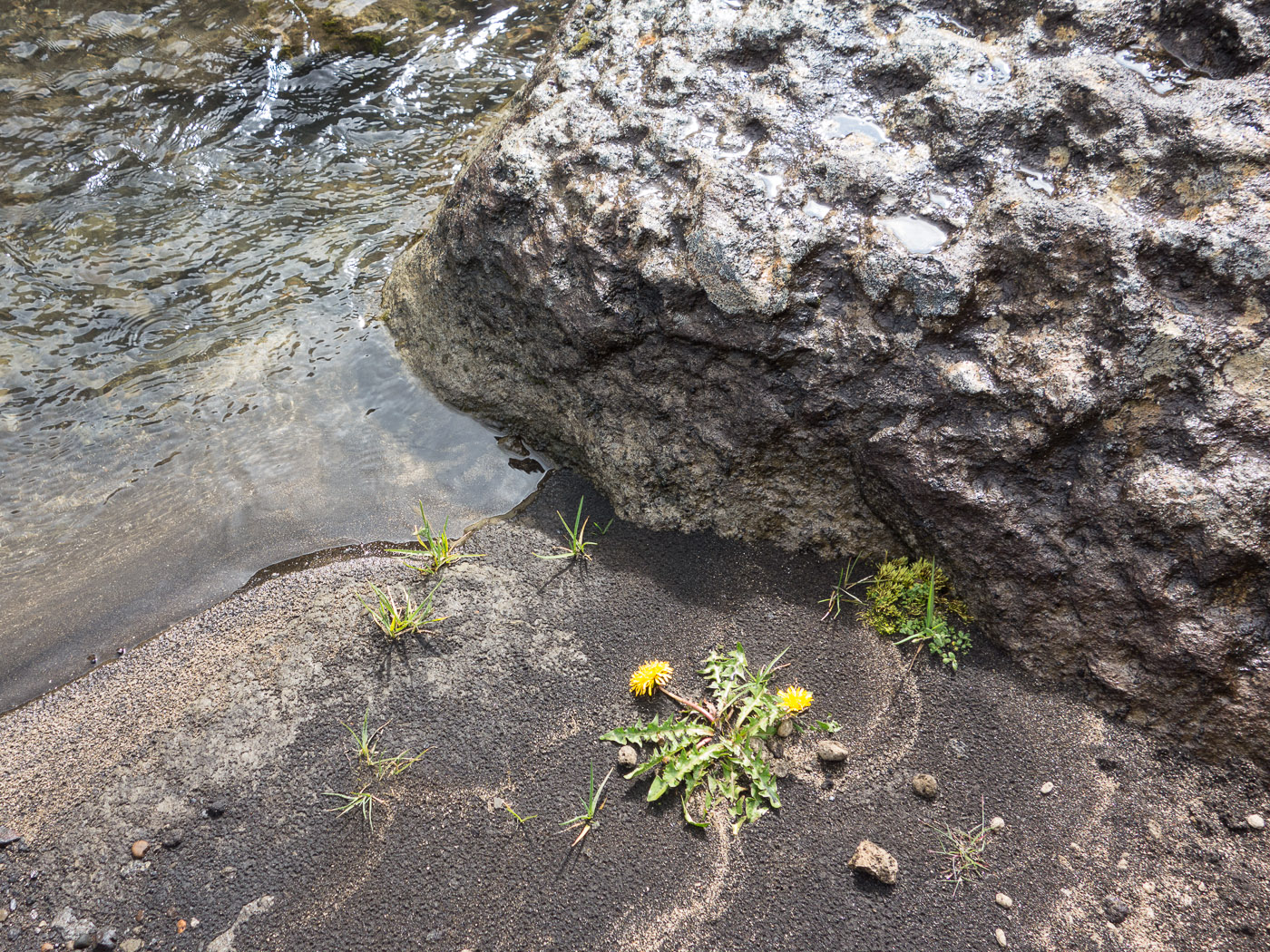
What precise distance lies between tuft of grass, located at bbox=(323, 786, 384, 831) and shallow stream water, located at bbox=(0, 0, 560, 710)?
1156 millimetres

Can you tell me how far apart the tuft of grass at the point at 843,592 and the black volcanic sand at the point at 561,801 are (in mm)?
62

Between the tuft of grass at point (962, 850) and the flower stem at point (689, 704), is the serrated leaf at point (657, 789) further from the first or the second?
the tuft of grass at point (962, 850)

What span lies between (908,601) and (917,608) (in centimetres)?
4

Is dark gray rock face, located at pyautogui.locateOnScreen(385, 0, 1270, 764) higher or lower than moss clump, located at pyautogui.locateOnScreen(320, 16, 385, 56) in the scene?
lower

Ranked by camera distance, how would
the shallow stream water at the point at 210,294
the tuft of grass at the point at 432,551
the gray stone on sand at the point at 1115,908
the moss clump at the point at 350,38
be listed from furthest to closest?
the moss clump at the point at 350,38
the shallow stream water at the point at 210,294
the tuft of grass at the point at 432,551
the gray stone on sand at the point at 1115,908

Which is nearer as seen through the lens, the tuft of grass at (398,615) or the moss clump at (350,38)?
the tuft of grass at (398,615)

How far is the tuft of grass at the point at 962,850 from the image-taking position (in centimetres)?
236

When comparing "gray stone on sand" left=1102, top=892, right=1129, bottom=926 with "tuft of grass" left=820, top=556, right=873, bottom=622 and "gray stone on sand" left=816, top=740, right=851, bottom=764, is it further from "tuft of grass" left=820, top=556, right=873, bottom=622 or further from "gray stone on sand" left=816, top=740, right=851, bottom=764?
"tuft of grass" left=820, top=556, right=873, bottom=622

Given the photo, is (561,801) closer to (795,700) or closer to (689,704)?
(689,704)

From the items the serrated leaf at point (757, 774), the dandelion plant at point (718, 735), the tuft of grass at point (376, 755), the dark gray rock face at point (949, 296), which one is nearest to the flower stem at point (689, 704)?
the dandelion plant at point (718, 735)

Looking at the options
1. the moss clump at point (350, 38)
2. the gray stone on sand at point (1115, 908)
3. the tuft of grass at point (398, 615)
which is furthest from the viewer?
the moss clump at point (350, 38)

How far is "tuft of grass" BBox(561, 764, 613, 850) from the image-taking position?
2457mm

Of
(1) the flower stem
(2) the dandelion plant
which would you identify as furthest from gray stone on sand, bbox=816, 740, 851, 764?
(1) the flower stem

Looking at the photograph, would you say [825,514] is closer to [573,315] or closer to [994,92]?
[573,315]
